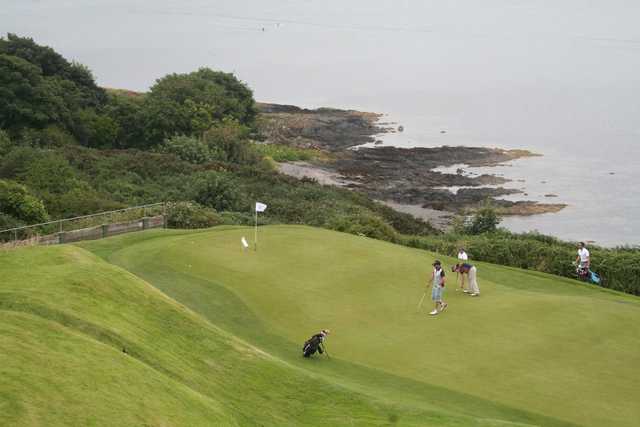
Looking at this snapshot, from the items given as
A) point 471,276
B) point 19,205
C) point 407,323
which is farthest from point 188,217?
point 407,323

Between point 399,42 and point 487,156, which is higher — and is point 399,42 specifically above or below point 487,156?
above

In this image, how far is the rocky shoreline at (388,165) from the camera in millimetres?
67688

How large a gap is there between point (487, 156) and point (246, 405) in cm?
7309

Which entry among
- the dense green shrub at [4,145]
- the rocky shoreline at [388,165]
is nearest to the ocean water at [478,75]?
the rocky shoreline at [388,165]

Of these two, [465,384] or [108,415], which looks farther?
[465,384]

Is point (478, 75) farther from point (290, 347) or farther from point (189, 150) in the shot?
point (290, 347)

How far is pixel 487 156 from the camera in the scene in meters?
85.2

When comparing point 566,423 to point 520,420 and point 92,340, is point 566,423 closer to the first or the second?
point 520,420

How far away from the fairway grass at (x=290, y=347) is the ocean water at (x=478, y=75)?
4056 centimetres

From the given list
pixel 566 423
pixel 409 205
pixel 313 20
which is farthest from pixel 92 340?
pixel 313 20

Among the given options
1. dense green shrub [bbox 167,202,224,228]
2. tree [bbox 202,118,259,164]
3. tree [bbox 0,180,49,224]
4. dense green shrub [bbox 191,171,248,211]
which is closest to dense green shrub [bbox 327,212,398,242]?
dense green shrub [bbox 167,202,224,228]

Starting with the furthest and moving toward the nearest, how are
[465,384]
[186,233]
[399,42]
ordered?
[399,42] < [186,233] < [465,384]

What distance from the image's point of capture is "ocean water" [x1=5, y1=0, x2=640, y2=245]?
79.0 metres

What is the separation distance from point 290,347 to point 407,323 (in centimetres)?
337
